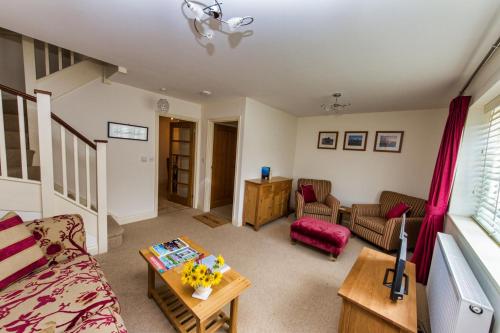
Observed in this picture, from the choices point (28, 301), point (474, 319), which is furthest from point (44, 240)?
point (474, 319)

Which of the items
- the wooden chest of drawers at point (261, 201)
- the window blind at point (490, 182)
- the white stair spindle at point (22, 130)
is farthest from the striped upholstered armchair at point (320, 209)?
the white stair spindle at point (22, 130)

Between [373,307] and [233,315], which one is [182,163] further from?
[373,307]

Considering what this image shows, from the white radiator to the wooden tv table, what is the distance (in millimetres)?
166

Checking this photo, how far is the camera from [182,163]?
4.59 meters

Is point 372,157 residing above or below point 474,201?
above

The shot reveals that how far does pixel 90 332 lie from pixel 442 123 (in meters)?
4.80

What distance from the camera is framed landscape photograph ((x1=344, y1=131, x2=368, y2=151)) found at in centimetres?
395

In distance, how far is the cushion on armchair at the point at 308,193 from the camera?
387cm

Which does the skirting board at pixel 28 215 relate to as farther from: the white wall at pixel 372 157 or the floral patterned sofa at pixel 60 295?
the white wall at pixel 372 157

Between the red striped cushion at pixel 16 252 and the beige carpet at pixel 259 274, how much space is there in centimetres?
73

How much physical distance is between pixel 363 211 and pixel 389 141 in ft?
4.69

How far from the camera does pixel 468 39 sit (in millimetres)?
1428

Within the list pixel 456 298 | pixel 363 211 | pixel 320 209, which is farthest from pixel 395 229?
pixel 456 298

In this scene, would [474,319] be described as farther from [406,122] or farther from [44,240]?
[406,122]
